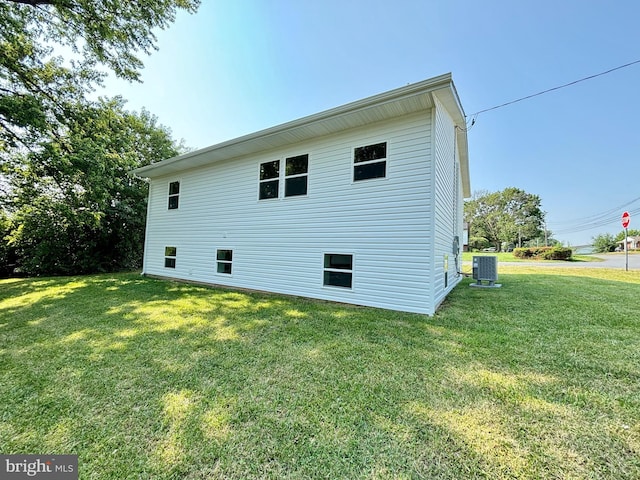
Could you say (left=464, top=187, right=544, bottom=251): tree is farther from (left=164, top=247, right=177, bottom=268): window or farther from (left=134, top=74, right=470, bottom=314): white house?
(left=164, top=247, right=177, bottom=268): window

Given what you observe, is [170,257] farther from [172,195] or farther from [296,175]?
[296,175]

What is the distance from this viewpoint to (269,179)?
23.6 ft

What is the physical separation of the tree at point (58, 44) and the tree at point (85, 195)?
0.55 meters

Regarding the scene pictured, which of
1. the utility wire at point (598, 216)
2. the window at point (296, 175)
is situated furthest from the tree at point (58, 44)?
the utility wire at point (598, 216)

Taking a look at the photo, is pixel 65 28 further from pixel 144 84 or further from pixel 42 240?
pixel 42 240

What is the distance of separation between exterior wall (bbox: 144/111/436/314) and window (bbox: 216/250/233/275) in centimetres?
20

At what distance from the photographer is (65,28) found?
310 inches

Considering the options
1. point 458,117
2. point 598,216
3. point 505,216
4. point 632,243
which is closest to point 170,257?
point 458,117

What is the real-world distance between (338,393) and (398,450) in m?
0.75

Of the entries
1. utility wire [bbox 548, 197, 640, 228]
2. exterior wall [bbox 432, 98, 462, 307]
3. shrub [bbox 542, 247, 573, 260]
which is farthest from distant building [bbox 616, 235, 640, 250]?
exterior wall [bbox 432, 98, 462, 307]

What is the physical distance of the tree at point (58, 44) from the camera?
720cm

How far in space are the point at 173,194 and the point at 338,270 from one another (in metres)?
7.49

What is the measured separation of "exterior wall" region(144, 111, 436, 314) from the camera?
504cm

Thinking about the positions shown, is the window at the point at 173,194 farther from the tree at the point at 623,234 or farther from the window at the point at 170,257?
the tree at the point at 623,234
